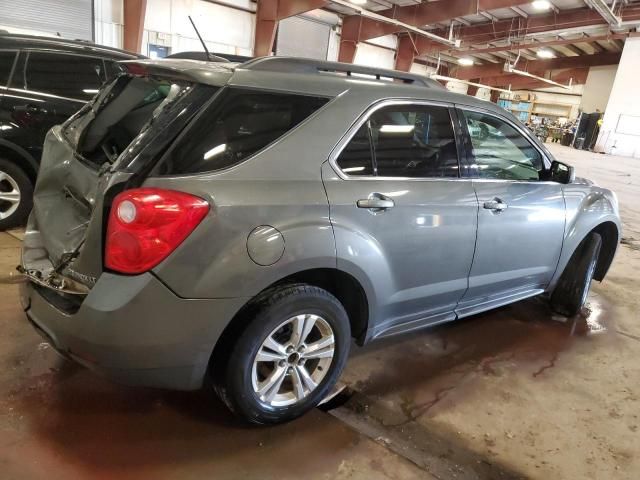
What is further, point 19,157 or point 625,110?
point 625,110

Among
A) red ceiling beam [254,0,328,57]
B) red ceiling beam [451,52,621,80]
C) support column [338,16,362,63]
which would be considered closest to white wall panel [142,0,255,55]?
red ceiling beam [254,0,328,57]

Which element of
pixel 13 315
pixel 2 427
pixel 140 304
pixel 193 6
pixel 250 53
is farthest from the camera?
pixel 250 53

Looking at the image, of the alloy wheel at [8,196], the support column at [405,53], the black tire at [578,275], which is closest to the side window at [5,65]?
the alloy wheel at [8,196]

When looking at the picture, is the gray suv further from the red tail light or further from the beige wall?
the beige wall

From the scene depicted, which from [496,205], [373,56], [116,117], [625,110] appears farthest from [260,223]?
[625,110]

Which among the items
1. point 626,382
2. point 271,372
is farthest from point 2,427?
point 626,382

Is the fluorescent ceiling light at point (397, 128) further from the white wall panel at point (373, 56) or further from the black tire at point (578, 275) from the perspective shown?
the white wall panel at point (373, 56)

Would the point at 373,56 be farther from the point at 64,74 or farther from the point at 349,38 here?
the point at 64,74

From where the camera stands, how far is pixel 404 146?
2445mm

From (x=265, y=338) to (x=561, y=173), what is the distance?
2.32m

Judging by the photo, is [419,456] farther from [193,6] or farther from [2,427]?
[193,6]

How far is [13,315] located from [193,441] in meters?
1.61

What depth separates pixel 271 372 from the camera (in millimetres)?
2117

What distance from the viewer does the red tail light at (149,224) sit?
1.72 meters
